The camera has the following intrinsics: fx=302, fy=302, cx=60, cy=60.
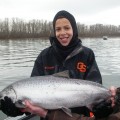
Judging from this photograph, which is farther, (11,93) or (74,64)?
(74,64)

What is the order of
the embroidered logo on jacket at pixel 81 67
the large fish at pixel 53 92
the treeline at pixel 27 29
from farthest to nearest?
the treeline at pixel 27 29 < the embroidered logo on jacket at pixel 81 67 < the large fish at pixel 53 92

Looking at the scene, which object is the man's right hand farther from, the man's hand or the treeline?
the treeline

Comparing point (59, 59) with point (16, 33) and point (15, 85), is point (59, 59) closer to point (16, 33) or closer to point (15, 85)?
point (15, 85)

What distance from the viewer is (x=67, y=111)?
153 inches

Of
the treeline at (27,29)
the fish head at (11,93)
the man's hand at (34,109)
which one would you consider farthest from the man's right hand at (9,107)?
the treeline at (27,29)

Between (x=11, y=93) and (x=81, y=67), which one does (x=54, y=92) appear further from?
(x=81, y=67)

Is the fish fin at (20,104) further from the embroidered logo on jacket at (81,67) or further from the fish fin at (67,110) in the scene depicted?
the embroidered logo on jacket at (81,67)

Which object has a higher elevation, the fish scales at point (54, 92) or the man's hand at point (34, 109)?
the fish scales at point (54, 92)

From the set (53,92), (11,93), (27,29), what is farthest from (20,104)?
(27,29)

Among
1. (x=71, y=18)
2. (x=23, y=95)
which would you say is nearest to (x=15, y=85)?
(x=23, y=95)

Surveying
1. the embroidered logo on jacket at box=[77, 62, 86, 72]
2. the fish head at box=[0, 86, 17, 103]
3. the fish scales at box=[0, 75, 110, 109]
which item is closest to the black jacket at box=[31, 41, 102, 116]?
the embroidered logo on jacket at box=[77, 62, 86, 72]

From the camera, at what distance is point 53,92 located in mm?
3842

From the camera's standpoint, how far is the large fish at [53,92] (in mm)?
3842

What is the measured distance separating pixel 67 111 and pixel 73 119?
147mm
